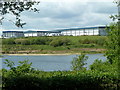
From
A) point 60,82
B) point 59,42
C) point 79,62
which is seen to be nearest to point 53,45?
point 59,42

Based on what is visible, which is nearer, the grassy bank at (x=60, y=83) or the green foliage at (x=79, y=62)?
the grassy bank at (x=60, y=83)

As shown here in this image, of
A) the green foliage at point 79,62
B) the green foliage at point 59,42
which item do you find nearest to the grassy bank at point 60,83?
the green foliage at point 79,62

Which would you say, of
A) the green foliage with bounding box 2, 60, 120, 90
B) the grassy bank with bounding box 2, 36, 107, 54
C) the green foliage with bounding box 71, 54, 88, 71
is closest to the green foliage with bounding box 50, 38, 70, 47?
the grassy bank with bounding box 2, 36, 107, 54

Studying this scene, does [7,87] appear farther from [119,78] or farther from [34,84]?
[119,78]

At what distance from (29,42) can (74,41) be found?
15782mm

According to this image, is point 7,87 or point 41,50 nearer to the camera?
point 7,87

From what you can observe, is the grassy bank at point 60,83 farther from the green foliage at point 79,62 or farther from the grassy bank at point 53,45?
the grassy bank at point 53,45

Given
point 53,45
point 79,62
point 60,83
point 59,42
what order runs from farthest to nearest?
point 59,42 < point 53,45 < point 79,62 < point 60,83

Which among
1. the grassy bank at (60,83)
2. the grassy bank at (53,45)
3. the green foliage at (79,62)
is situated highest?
the grassy bank at (60,83)

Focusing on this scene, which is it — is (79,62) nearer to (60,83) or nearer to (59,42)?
(60,83)

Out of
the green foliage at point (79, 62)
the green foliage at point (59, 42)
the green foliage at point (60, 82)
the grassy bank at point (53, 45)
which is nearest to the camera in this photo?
the green foliage at point (60, 82)

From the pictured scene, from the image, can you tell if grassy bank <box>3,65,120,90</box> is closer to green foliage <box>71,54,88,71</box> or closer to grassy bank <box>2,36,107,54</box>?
green foliage <box>71,54,88,71</box>

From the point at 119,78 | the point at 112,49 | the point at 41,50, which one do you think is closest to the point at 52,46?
the point at 41,50

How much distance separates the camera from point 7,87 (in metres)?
7.29
